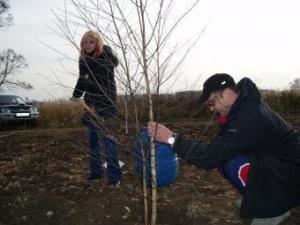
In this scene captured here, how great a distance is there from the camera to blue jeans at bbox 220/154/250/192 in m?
3.07

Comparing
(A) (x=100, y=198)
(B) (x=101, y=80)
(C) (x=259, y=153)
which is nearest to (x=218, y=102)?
(C) (x=259, y=153)

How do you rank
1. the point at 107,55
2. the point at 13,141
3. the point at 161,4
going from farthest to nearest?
the point at 13,141 < the point at 107,55 < the point at 161,4

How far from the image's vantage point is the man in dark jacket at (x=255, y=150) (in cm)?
290

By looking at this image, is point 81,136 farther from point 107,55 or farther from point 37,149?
point 107,55

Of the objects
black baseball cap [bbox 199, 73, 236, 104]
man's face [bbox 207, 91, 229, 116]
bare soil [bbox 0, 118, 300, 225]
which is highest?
black baseball cap [bbox 199, 73, 236, 104]

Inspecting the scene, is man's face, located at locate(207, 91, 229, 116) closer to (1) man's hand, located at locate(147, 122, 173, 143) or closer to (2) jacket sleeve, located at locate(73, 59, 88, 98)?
(1) man's hand, located at locate(147, 122, 173, 143)

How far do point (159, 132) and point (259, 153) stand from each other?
2.20ft

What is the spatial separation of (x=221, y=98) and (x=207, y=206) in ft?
6.48

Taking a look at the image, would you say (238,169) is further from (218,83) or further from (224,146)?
(218,83)

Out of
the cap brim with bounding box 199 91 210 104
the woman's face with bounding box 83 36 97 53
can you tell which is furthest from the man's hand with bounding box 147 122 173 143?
the woman's face with bounding box 83 36 97 53

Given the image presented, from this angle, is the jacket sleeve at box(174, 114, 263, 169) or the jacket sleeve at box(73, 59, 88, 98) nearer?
the jacket sleeve at box(174, 114, 263, 169)

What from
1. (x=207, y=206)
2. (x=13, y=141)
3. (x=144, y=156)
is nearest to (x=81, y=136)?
(x=13, y=141)

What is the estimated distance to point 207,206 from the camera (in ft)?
15.3

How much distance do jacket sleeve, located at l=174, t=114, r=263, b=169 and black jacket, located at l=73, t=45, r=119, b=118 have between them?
940mm
